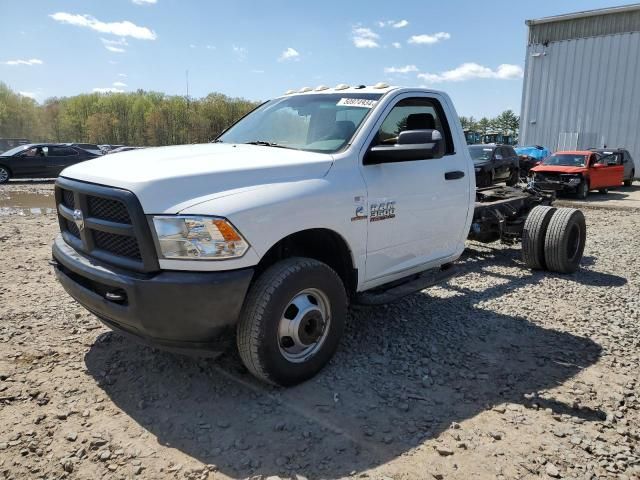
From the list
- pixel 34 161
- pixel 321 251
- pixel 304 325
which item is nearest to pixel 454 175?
pixel 321 251

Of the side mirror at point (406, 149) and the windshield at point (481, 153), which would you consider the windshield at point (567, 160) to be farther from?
the side mirror at point (406, 149)

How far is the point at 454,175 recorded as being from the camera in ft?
14.9

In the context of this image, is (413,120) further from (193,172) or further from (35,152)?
(35,152)

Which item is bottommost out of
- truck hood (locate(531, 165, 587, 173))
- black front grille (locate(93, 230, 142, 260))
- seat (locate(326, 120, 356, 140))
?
black front grille (locate(93, 230, 142, 260))

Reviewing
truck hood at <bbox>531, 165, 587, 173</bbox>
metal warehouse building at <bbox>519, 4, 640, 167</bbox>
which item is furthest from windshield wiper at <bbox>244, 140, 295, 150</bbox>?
metal warehouse building at <bbox>519, 4, 640, 167</bbox>

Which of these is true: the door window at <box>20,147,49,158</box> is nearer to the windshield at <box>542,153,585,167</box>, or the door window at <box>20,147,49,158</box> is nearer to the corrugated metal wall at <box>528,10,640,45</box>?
the windshield at <box>542,153,585,167</box>

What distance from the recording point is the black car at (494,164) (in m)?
17.5

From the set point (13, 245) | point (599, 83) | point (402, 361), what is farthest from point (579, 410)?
point (599, 83)

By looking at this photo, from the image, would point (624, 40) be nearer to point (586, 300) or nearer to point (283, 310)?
point (586, 300)

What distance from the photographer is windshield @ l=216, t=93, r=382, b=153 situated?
3.87 m

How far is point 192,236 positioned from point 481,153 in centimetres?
1709

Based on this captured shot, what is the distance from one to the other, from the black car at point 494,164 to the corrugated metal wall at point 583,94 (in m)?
12.6

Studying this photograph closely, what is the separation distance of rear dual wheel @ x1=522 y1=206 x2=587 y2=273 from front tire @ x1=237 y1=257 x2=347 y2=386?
408cm

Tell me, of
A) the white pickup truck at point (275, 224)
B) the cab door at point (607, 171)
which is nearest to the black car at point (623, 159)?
the cab door at point (607, 171)
